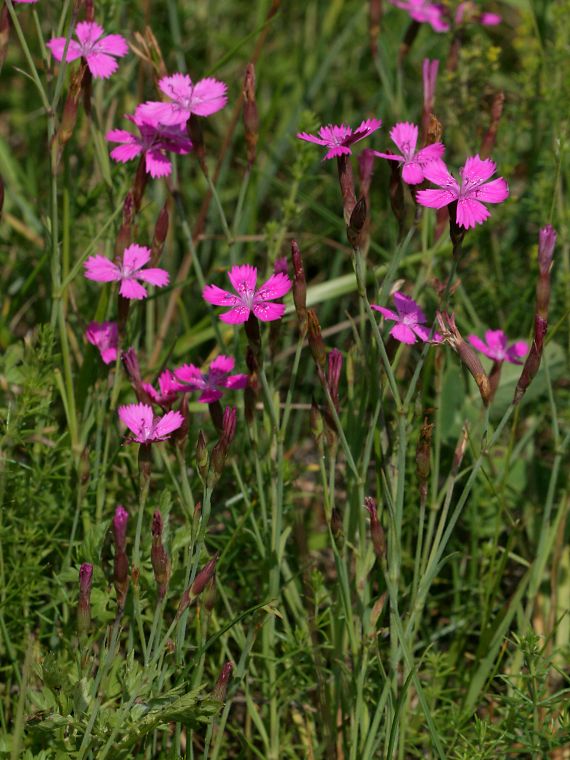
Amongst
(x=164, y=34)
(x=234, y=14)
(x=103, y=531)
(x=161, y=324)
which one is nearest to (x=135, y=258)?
(x=103, y=531)

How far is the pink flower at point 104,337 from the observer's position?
1.63 meters

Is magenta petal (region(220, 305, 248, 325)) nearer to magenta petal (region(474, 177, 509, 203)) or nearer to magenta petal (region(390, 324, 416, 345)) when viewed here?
magenta petal (region(390, 324, 416, 345))

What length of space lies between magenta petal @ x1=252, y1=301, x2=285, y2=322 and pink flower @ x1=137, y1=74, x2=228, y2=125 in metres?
0.37

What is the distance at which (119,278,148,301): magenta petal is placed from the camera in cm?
154

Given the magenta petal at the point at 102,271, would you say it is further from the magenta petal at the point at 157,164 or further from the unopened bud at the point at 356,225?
the unopened bud at the point at 356,225

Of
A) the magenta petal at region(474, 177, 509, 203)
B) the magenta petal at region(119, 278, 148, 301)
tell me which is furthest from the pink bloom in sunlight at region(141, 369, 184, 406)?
the magenta petal at region(474, 177, 509, 203)

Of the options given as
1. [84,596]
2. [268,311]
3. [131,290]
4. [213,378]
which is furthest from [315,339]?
[84,596]

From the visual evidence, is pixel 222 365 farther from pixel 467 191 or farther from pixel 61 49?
pixel 61 49

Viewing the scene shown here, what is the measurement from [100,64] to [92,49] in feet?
0.11

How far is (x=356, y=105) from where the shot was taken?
3115 mm

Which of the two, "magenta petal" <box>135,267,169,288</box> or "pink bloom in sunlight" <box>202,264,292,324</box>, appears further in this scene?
"magenta petal" <box>135,267,169,288</box>

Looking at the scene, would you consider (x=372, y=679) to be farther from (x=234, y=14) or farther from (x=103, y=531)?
(x=234, y=14)

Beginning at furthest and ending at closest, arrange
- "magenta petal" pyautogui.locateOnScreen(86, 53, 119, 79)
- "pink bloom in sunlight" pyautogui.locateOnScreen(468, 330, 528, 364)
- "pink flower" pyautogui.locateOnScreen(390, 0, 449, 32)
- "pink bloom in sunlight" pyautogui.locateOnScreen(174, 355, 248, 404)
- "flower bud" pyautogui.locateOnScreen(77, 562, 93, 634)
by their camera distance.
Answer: "pink flower" pyautogui.locateOnScreen(390, 0, 449, 32) < "pink bloom in sunlight" pyautogui.locateOnScreen(468, 330, 528, 364) < "magenta petal" pyautogui.locateOnScreen(86, 53, 119, 79) < "pink bloom in sunlight" pyautogui.locateOnScreen(174, 355, 248, 404) < "flower bud" pyautogui.locateOnScreen(77, 562, 93, 634)

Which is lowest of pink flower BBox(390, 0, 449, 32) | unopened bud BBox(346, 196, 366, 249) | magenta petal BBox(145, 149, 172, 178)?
unopened bud BBox(346, 196, 366, 249)
